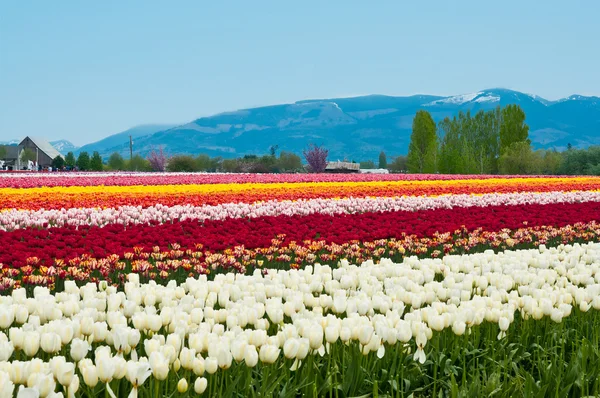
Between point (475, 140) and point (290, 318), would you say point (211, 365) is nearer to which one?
point (290, 318)

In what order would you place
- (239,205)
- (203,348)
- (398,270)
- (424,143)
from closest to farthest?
(203,348)
(398,270)
(239,205)
(424,143)

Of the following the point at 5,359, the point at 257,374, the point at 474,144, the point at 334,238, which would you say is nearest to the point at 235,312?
the point at 257,374

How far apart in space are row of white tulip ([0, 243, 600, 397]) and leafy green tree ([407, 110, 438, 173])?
52.2 meters

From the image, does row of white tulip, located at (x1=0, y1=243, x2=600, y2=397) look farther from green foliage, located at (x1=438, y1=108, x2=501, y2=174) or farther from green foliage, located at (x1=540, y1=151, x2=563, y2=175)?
green foliage, located at (x1=438, y1=108, x2=501, y2=174)

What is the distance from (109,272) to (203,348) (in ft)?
14.8

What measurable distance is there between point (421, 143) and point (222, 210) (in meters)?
48.7

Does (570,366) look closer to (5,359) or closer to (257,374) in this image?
(257,374)

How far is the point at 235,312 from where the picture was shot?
440cm

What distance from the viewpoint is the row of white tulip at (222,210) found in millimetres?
12688

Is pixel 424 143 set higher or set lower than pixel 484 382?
higher

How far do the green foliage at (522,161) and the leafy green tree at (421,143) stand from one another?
6.21 m

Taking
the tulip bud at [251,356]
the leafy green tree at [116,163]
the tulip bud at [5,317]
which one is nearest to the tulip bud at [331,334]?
the tulip bud at [251,356]

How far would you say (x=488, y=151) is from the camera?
64.4 meters

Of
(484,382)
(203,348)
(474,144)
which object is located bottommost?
(484,382)
